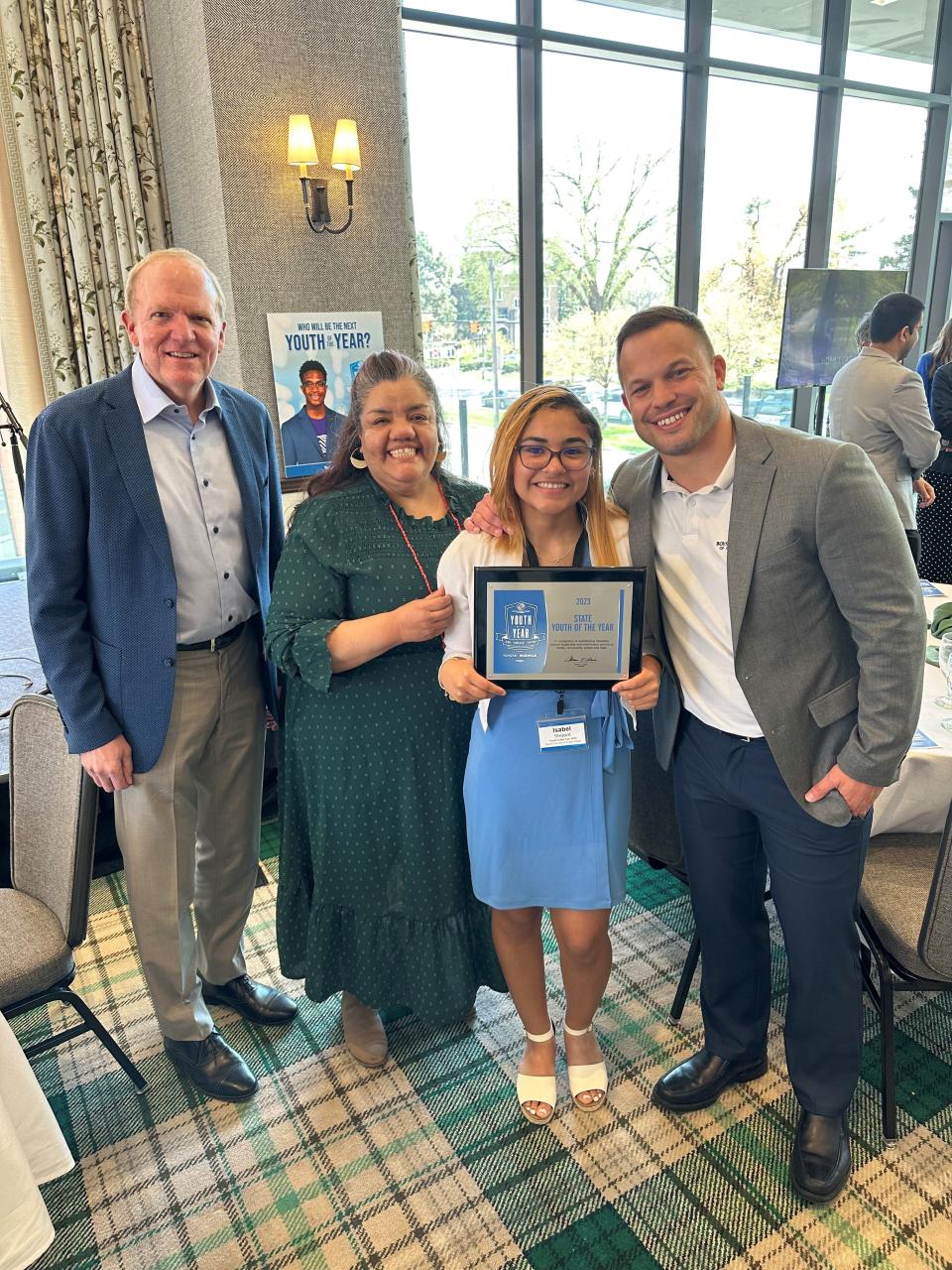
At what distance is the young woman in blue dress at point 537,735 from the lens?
5.07ft

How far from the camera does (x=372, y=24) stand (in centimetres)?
372

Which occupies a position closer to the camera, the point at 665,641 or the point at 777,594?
the point at 777,594

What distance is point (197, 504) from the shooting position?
1.88m

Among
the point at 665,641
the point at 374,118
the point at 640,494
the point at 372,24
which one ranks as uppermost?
the point at 372,24

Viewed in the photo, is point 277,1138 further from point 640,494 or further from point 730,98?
point 730,98

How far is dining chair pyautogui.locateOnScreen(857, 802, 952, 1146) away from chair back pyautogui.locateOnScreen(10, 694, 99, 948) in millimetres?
1638

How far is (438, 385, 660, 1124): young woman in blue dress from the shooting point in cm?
155

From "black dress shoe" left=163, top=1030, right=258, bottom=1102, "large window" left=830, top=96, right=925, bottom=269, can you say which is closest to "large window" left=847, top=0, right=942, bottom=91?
"large window" left=830, top=96, right=925, bottom=269

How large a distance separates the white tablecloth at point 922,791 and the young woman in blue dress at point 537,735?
2.15ft

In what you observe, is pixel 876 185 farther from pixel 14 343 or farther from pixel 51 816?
pixel 51 816

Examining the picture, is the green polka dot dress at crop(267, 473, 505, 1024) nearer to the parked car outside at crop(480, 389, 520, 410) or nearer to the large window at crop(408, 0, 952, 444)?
the large window at crop(408, 0, 952, 444)

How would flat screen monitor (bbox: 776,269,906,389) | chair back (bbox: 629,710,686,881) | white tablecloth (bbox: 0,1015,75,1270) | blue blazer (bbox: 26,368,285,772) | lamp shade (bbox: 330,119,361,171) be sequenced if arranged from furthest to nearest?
1. flat screen monitor (bbox: 776,269,906,389)
2. lamp shade (bbox: 330,119,361,171)
3. chair back (bbox: 629,710,686,881)
4. blue blazer (bbox: 26,368,285,772)
5. white tablecloth (bbox: 0,1015,75,1270)

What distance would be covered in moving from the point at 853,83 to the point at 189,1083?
23.5ft

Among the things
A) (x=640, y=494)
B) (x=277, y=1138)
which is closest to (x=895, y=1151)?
(x=277, y=1138)
